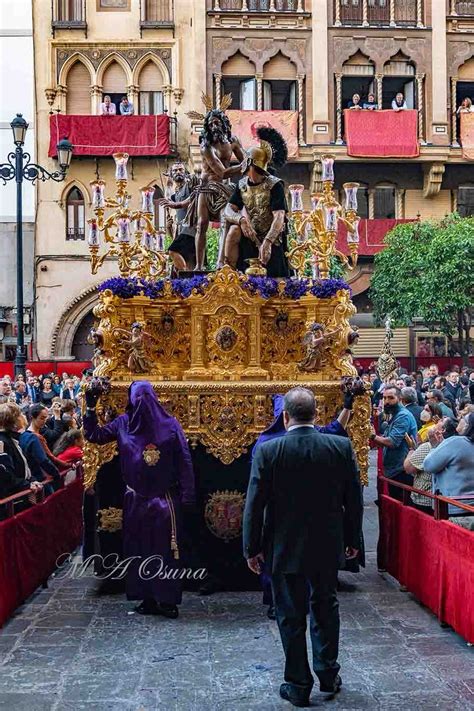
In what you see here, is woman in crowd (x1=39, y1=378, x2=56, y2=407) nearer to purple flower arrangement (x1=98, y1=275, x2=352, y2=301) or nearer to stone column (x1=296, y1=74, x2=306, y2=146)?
purple flower arrangement (x1=98, y1=275, x2=352, y2=301)

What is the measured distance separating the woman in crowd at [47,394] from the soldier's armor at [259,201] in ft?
34.4

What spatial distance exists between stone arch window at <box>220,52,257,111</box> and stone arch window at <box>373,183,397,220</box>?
5.92m

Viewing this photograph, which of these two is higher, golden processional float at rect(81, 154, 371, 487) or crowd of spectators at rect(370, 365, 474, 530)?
golden processional float at rect(81, 154, 371, 487)

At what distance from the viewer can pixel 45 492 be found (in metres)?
9.52

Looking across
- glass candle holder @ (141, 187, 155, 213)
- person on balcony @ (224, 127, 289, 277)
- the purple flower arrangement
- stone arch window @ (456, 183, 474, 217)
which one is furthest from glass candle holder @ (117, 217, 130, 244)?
stone arch window @ (456, 183, 474, 217)

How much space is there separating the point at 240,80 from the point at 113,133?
17.5ft

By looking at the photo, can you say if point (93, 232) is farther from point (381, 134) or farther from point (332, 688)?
point (381, 134)

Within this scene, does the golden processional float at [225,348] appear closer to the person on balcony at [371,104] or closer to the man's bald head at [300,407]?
the man's bald head at [300,407]

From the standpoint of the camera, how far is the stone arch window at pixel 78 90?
34.6 m

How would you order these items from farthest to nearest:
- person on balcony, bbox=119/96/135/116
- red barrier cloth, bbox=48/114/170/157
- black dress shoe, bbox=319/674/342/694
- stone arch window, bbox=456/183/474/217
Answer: stone arch window, bbox=456/183/474/217, person on balcony, bbox=119/96/135/116, red barrier cloth, bbox=48/114/170/157, black dress shoe, bbox=319/674/342/694

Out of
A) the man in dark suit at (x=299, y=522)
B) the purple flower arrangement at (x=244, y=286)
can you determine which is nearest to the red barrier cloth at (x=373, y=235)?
the purple flower arrangement at (x=244, y=286)

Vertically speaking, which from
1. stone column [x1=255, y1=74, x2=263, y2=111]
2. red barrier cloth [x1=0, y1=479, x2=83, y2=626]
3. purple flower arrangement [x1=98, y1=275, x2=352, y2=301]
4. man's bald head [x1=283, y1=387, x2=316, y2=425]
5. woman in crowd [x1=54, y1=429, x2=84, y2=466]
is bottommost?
red barrier cloth [x1=0, y1=479, x2=83, y2=626]

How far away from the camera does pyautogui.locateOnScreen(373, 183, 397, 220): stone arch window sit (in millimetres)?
34719

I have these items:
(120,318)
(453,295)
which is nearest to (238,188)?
(120,318)
